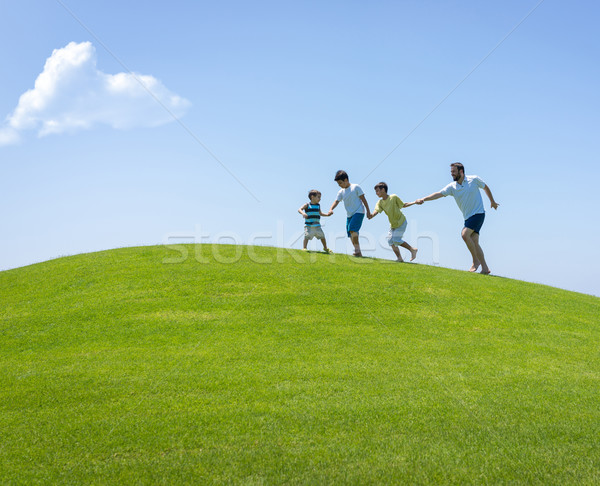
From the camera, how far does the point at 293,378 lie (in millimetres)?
8289

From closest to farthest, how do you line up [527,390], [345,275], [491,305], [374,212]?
[527,390] → [491,305] → [345,275] → [374,212]

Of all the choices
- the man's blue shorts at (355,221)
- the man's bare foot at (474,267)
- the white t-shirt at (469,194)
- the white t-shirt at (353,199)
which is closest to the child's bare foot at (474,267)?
the man's bare foot at (474,267)

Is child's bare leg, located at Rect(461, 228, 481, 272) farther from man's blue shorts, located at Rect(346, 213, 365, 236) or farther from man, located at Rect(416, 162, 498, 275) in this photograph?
man's blue shorts, located at Rect(346, 213, 365, 236)

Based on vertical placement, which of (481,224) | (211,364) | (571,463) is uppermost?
(481,224)

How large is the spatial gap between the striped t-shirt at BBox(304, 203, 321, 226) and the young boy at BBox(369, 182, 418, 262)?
2.09 m

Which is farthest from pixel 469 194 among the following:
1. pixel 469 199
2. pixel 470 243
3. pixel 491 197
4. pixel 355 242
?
pixel 355 242

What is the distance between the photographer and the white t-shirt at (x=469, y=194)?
17578 mm

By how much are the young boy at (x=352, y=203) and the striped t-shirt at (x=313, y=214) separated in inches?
19.2

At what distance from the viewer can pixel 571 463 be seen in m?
5.70

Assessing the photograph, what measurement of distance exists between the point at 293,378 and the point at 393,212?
1133 centimetres

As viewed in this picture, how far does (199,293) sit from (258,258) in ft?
12.9

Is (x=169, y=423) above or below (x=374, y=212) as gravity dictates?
below

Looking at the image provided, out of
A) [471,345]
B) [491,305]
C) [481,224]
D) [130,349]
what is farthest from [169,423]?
[481,224]

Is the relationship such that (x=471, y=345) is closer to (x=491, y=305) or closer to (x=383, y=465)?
(x=491, y=305)
